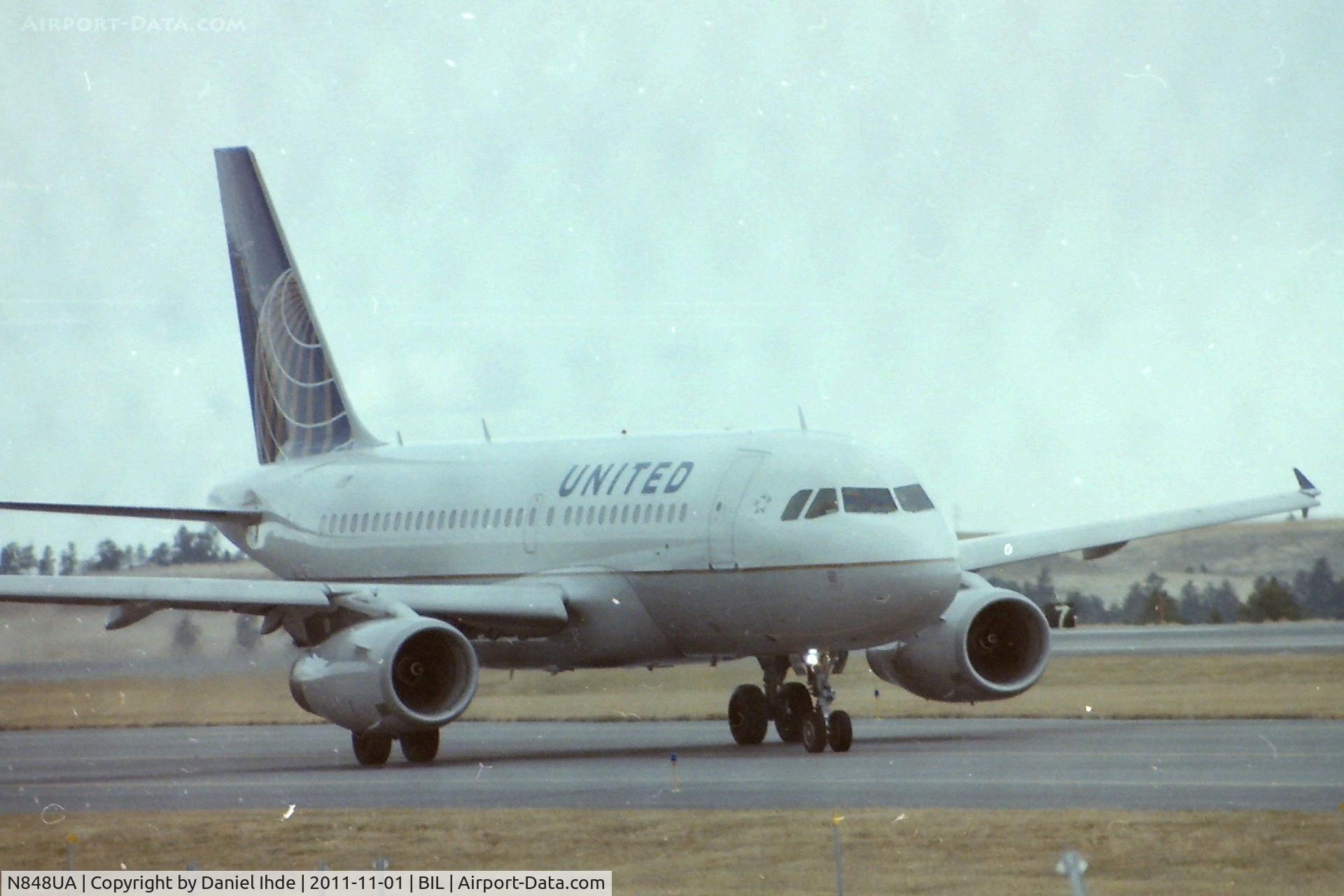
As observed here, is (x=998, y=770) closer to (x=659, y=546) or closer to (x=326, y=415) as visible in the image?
(x=659, y=546)

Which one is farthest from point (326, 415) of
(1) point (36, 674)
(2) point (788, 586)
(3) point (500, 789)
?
(3) point (500, 789)

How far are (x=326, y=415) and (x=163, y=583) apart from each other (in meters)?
10.5

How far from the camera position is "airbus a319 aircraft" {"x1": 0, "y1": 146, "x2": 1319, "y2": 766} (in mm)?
24438

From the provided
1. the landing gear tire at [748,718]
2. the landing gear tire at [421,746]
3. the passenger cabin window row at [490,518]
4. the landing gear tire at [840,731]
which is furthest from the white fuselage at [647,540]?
the landing gear tire at [421,746]

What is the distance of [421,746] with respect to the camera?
85.7 ft

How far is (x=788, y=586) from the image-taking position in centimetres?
2456

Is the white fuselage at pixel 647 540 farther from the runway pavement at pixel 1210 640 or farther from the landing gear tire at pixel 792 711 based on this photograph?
the runway pavement at pixel 1210 640

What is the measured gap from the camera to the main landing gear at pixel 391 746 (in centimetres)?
2570

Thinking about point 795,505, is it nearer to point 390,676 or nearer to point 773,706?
point 773,706

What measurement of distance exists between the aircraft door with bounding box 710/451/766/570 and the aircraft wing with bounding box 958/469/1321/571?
4.02 m

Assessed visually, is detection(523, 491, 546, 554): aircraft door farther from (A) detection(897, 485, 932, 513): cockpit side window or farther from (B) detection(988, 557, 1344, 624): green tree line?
(B) detection(988, 557, 1344, 624): green tree line

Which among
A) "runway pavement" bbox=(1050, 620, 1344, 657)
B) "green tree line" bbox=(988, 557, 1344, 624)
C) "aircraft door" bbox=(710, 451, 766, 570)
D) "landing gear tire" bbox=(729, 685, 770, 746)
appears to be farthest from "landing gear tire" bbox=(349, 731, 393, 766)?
"runway pavement" bbox=(1050, 620, 1344, 657)

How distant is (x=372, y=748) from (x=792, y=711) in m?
5.09

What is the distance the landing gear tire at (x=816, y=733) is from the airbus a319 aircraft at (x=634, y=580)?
34 mm
